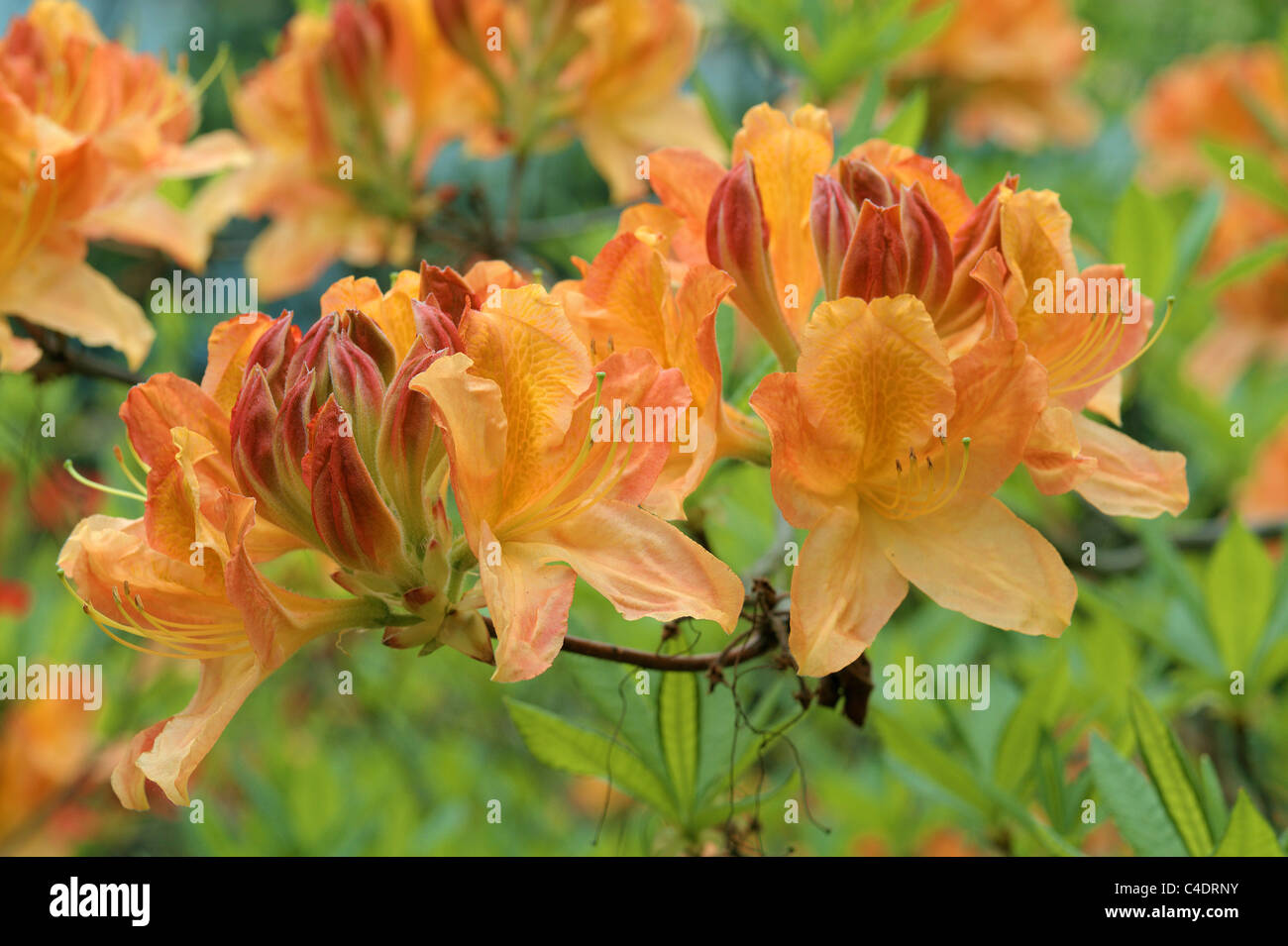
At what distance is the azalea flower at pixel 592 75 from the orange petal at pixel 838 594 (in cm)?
122

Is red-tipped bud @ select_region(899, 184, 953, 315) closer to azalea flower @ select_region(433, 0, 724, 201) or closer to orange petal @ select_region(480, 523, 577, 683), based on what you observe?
orange petal @ select_region(480, 523, 577, 683)

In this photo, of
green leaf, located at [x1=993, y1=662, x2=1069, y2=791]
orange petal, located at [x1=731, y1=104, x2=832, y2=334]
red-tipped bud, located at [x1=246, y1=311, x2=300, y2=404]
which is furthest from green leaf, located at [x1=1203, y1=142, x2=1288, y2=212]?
red-tipped bud, located at [x1=246, y1=311, x2=300, y2=404]

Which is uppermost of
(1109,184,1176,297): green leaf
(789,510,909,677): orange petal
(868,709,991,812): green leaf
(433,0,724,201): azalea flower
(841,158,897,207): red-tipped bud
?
(433,0,724,201): azalea flower

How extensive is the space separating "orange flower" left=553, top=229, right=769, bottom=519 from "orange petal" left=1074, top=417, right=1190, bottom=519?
32 centimetres

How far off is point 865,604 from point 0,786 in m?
2.77

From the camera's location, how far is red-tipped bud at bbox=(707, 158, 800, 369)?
1124mm

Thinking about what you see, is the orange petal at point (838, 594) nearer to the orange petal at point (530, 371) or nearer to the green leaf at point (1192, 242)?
the orange petal at point (530, 371)

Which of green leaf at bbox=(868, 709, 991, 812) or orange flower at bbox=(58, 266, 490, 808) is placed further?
green leaf at bbox=(868, 709, 991, 812)

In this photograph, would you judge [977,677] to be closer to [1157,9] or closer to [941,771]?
[941,771]

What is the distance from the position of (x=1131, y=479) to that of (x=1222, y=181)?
2027 millimetres

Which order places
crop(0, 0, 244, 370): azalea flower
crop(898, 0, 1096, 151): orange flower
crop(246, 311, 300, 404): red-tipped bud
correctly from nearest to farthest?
1. crop(246, 311, 300, 404): red-tipped bud
2. crop(0, 0, 244, 370): azalea flower
3. crop(898, 0, 1096, 151): orange flower

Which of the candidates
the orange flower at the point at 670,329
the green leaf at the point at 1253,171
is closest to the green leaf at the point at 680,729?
the orange flower at the point at 670,329

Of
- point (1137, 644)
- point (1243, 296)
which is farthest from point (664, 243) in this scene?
point (1243, 296)

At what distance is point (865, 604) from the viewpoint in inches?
41.8
